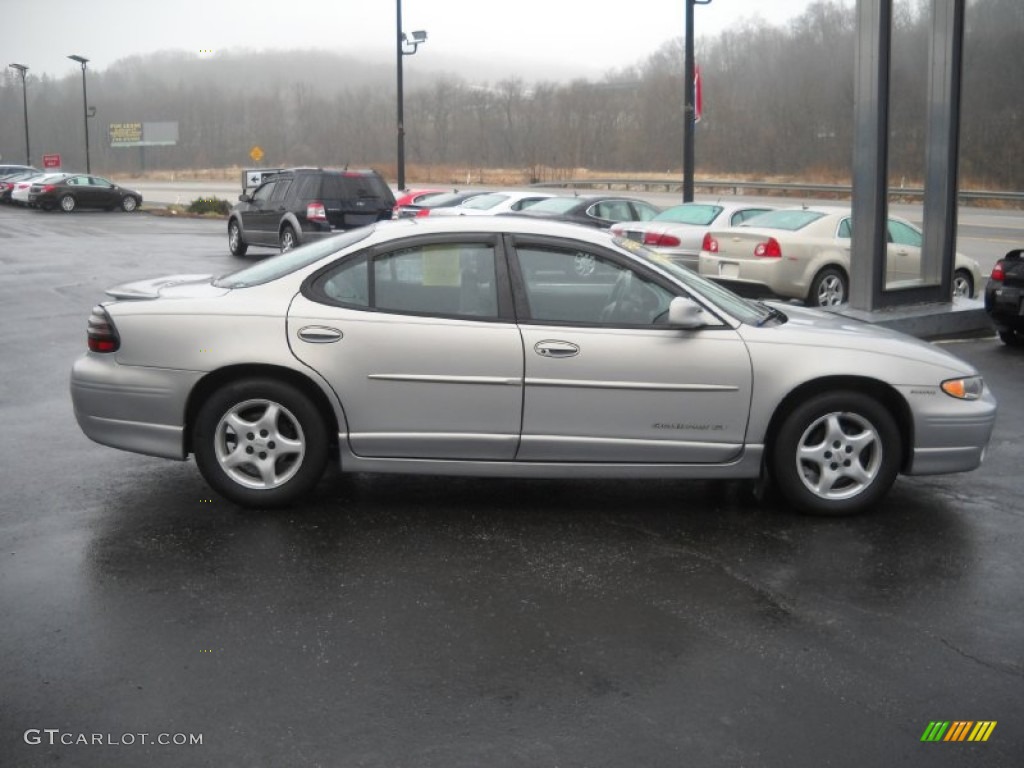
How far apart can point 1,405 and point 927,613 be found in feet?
23.0

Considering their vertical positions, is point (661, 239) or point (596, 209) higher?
point (596, 209)

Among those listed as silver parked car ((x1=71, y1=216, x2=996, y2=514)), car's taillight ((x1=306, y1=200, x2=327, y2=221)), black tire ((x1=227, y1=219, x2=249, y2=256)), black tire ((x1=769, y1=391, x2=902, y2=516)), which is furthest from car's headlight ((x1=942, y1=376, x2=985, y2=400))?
black tire ((x1=227, y1=219, x2=249, y2=256))

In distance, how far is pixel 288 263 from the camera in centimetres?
666

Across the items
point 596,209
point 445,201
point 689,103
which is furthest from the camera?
point 445,201

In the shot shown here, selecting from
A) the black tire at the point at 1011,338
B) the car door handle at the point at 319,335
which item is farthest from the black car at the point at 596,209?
the car door handle at the point at 319,335

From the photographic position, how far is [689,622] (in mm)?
4875

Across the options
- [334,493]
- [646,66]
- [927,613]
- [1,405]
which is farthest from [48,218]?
[646,66]

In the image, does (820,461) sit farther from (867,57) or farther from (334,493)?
(867,57)

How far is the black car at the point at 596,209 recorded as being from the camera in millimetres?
20266

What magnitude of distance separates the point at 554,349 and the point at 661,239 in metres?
11.6

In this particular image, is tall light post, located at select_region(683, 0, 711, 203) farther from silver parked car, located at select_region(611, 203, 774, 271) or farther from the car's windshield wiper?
the car's windshield wiper

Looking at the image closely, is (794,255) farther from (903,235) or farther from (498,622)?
(498,622)

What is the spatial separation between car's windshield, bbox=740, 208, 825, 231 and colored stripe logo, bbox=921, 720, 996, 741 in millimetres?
12472

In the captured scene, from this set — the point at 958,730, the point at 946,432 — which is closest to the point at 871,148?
the point at 946,432
